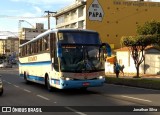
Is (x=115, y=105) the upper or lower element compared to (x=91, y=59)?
lower

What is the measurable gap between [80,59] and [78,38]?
1.18 m

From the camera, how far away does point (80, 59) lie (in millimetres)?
18672

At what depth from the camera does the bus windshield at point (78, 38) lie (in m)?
19.0

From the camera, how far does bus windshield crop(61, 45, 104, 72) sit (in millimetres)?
18594

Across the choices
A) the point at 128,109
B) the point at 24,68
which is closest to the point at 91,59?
the point at 128,109

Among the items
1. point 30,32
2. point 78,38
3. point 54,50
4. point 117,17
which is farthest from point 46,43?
point 30,32

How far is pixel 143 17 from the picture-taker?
74.6 meters

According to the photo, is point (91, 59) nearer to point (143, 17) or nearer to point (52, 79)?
point (52, 79)

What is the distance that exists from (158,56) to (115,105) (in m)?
30.9

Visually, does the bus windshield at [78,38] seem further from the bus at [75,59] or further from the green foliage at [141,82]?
the green foliage at [141,82]

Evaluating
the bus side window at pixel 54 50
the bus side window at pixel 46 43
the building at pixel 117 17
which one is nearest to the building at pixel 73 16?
the building at pixel 117 17

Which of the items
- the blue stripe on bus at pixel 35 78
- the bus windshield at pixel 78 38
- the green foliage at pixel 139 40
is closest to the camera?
the bus windshield at pixel 78 38

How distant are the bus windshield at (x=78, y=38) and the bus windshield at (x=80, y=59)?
0.28 metres

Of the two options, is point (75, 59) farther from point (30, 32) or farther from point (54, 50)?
point (30, 32)
